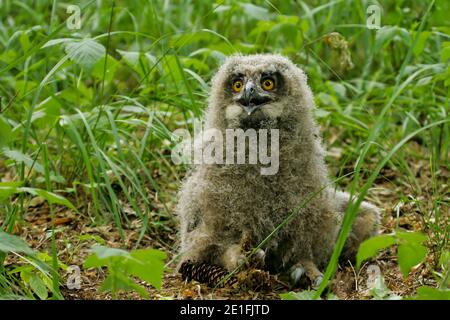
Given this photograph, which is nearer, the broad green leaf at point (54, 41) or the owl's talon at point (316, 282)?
the owl's talon at point (316, 282)

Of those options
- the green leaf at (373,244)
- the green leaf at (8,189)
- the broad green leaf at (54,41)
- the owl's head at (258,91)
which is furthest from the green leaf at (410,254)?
the broad green leaf at (54,41)

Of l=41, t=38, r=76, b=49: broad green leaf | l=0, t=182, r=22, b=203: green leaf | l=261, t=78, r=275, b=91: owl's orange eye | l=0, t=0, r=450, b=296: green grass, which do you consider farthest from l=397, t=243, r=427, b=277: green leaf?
l=41, t=38, r=76, b=49: broad green leaf

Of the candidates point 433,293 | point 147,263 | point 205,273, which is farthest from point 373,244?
point 205,273

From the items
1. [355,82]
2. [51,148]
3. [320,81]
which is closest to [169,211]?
[51,148]

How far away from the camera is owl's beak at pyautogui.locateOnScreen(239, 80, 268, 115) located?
435cm

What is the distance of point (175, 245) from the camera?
5035mm

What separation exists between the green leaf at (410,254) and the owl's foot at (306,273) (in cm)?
101

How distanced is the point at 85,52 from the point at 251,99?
3.31 feet

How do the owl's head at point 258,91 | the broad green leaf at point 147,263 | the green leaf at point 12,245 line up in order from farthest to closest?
the owl's head at point 258,91
the green leaf at point 12,245
the broad green leaf at point 147,263

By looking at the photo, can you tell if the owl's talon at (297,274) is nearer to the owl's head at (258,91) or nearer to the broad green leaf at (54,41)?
the owl's head at (258,91)

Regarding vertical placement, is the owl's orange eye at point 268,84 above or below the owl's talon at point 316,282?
above

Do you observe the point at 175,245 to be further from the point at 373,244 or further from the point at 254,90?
the point at 373,244

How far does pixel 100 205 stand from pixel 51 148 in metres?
1.10

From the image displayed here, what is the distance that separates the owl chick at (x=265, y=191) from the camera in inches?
171
